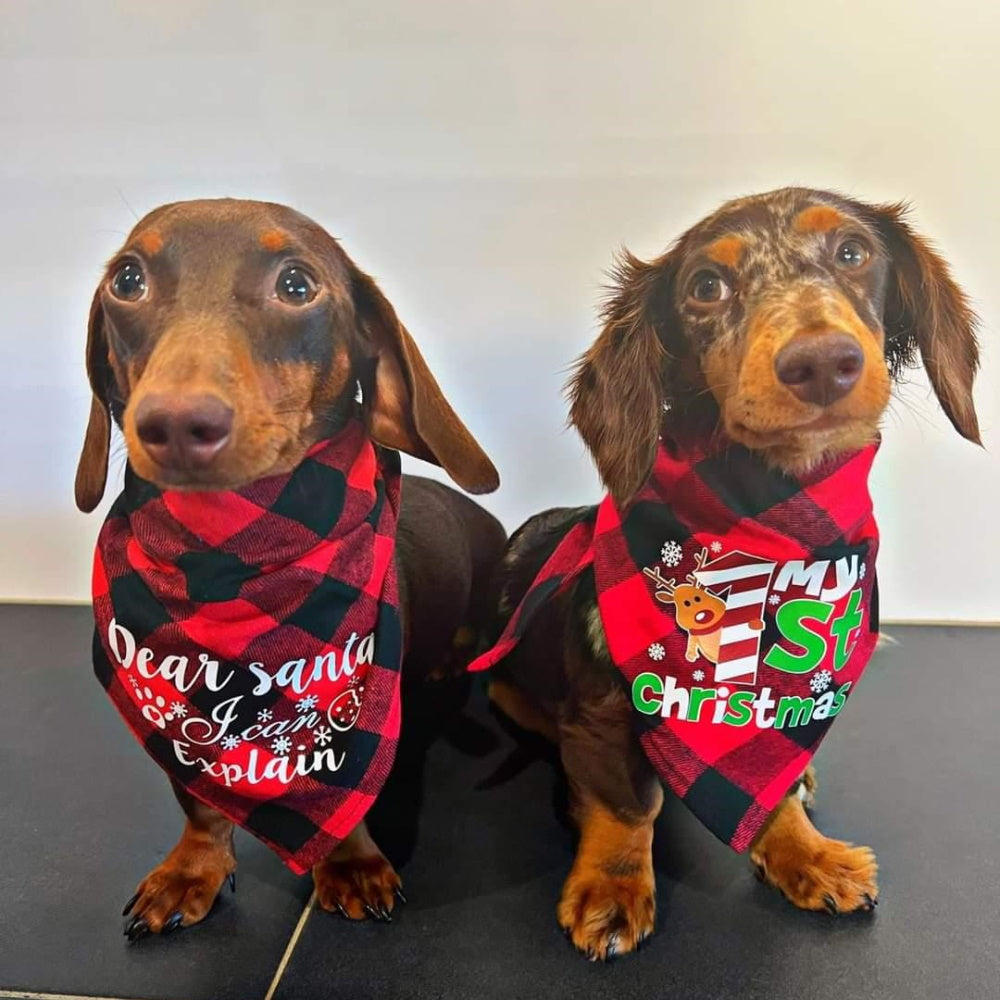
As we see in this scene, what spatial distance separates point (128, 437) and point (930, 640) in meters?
Result: 1.85

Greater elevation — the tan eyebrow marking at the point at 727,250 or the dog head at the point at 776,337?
the tan eyebrow marking at the point at 727,250

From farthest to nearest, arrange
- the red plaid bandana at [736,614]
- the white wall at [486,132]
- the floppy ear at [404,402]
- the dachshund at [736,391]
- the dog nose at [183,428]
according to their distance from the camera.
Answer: the white wall at [486,132]
the floppy ear at [404,402]
the red plaid bandana at [736,614]
the dachshund at [736,391]
the dog nose at [183,428]

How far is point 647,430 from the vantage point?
1207mm

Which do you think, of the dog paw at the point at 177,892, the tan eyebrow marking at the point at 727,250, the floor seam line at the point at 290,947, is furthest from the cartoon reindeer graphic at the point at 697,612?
the dog paw at the point at 177,892

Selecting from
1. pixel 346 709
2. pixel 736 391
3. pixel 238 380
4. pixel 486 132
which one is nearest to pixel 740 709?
pixel 736 391

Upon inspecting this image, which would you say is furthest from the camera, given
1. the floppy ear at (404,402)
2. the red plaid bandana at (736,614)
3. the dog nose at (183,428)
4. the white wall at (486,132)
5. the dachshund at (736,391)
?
the white wall at (486,132)

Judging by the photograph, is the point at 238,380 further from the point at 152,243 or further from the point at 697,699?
the point at 697,699

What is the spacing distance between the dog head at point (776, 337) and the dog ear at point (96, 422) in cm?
69

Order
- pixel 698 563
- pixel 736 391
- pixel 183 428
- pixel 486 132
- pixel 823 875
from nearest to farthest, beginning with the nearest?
pixel 183 428 < pixel 736 391 < pixel 698 563 < pixel 823 875 < pixel 486 132

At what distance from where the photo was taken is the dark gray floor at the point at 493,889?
1.17 meters

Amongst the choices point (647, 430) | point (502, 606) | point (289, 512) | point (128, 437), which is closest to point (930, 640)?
point (502, 606)

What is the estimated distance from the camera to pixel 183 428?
946 millimetres

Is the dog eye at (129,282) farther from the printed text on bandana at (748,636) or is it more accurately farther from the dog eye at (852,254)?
the dog eye at (852,254)

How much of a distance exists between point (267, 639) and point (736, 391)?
0.70 meters
